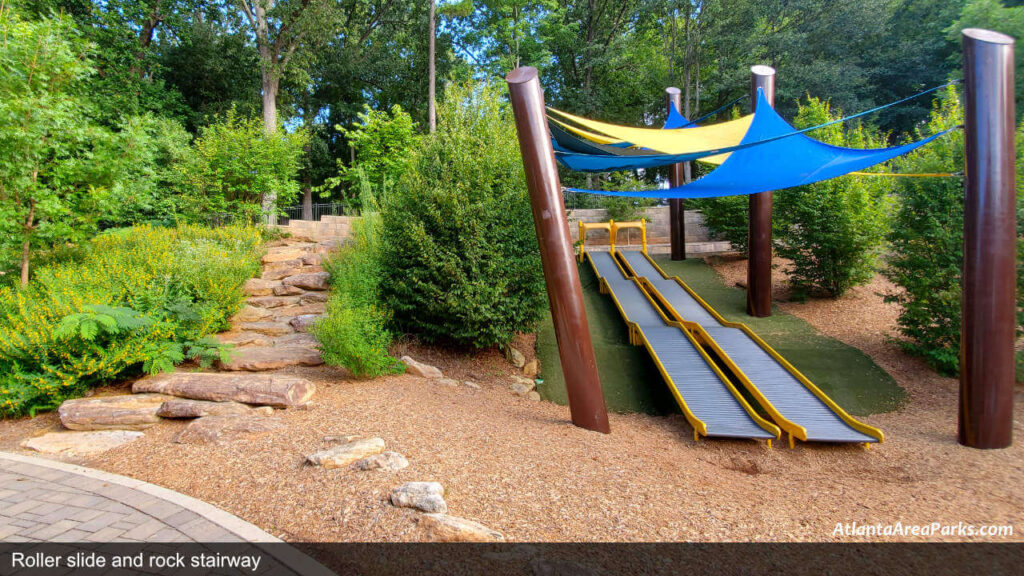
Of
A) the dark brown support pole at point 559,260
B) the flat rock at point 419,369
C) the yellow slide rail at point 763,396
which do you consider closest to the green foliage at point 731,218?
the yellow slide rail at point 763,396

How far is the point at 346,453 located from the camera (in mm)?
3322

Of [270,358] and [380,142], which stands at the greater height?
[380,142]

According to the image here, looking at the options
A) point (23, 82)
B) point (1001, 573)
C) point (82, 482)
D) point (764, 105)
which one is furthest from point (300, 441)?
point (764, 105)

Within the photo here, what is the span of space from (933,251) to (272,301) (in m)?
8.94

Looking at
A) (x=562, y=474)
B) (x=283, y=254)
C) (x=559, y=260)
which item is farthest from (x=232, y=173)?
(x=562, y=474)

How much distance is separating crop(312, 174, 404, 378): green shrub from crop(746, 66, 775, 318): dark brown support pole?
5.81 meters

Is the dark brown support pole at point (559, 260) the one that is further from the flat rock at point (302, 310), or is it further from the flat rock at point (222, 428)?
the flat rock at point (302, 310)

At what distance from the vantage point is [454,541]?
7.89 feet

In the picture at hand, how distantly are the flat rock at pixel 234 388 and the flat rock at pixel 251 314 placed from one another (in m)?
2.05

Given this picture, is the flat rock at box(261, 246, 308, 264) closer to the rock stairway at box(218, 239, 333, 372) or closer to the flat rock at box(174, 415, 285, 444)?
the rock stairway at box(218, 239, 333, 372)

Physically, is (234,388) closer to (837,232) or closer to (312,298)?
(312,298)

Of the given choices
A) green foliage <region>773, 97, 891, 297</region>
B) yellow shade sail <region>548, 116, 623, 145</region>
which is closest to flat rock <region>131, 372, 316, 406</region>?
yellow shade sail <region>548, 116, 623, 145</region>

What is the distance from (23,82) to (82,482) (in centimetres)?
506

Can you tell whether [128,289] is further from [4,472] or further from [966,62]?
[966,62]
